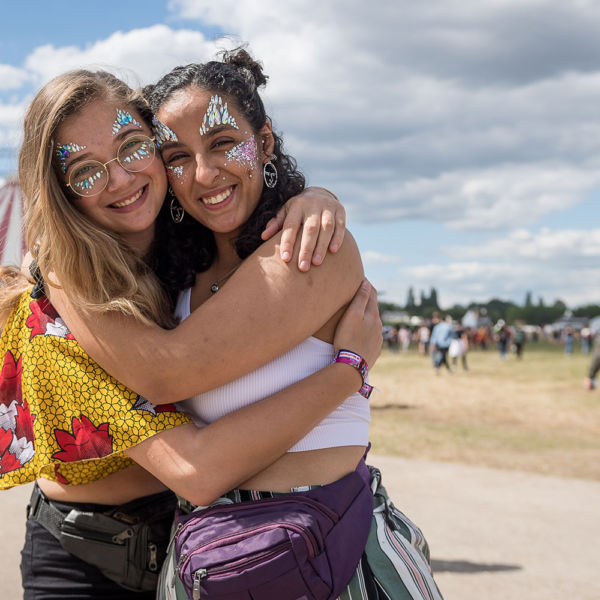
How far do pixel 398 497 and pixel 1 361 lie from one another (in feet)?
16.4

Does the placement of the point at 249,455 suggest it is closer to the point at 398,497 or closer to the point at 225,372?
the point at 225,372

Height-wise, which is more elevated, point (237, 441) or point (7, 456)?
point (237, 441)

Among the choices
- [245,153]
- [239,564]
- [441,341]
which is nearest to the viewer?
[239,564]

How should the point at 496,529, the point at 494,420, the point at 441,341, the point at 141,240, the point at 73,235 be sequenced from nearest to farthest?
the point at 73,235, the point at 141,240, the point at 496,529, the point at 494,420, the point at 441,341

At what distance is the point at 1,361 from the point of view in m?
2.19

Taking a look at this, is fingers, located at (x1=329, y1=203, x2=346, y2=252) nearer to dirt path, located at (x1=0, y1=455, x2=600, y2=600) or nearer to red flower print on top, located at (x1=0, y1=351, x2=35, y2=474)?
red flower print on top, located at (x1=0, y1=351, x2=35, y2=474)

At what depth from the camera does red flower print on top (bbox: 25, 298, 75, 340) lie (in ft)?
6.58

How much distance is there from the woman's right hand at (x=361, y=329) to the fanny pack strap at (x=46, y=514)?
1.09 meters

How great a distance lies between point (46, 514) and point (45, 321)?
27.1 inches

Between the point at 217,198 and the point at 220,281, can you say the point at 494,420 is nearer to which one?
the point at 220,281

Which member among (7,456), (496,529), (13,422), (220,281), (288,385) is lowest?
(496,529)

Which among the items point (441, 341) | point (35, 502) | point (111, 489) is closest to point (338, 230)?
point (111, 489)

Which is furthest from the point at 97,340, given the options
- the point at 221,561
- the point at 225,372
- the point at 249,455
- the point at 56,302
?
the point at 221,561

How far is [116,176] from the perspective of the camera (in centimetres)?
208
